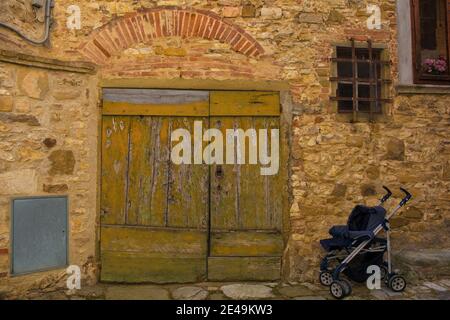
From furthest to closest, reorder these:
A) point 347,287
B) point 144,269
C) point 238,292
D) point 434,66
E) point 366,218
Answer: point 434,66
point 144,269
point 238,292
point 366,218
point 347,287

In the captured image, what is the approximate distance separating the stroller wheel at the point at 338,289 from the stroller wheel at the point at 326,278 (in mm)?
306

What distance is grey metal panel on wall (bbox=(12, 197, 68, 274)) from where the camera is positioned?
4086 millimetres

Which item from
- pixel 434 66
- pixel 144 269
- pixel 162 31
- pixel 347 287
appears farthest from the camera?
pixel 434 66

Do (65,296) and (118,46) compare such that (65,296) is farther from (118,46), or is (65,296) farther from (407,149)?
(407,149)

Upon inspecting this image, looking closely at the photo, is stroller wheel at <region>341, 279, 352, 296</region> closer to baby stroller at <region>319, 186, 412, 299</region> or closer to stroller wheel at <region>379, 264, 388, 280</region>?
baby stroller at <region>319, 186, 412, 299</region>

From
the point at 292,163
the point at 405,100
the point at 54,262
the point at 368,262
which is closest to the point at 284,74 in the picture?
the point at 292,163

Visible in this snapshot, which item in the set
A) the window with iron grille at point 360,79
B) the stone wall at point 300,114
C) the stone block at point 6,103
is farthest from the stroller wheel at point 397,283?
the stone block at point 6,103

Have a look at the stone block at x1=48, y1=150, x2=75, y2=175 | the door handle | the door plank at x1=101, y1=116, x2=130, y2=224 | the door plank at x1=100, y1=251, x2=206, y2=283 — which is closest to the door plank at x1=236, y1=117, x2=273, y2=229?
the door handle

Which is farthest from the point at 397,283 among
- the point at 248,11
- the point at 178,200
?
the point at 248,11

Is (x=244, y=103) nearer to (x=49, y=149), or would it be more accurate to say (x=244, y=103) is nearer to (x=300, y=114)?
(x=300, y=114)

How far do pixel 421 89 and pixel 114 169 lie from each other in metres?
4.08

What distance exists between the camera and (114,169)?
14.9ft

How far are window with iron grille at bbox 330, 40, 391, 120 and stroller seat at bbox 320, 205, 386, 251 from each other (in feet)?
4.37

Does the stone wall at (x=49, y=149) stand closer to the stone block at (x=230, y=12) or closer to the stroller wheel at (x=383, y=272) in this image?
the stone block at (x=230, y=12)
